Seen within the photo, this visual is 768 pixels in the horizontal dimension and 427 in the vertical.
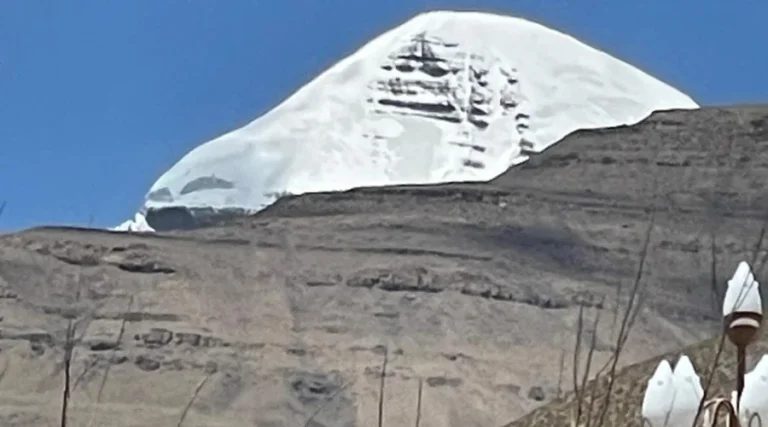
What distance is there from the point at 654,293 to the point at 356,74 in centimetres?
7906

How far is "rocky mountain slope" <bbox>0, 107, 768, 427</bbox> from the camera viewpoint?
5909 cm

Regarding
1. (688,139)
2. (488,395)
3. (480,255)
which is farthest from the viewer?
(688,139)

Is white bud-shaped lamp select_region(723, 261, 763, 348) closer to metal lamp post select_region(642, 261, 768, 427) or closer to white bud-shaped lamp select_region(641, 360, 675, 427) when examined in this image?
metal lamp post select_region(642, 261, 768, 427)

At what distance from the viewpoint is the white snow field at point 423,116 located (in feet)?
Answer: 421

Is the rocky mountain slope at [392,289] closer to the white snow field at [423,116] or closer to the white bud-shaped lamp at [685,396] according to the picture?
the white snow field at [423,116]

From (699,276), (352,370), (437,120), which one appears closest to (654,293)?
(699,276)

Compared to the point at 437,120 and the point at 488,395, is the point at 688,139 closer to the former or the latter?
the point at 488,395

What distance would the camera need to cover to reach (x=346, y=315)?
6650 cm

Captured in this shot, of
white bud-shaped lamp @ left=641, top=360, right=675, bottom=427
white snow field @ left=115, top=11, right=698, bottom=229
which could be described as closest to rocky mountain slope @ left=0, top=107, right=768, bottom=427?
white snow field @ left=115, top=11, right=698, bottom=229

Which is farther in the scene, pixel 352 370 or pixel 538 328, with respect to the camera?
pixel 538 328

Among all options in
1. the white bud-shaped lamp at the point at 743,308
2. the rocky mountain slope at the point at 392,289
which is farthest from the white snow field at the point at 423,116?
the white bud-shaped lamp at the point at 743,308

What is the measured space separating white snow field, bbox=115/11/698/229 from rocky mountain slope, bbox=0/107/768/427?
4509 cm

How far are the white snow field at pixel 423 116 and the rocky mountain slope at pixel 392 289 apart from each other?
1775 inches

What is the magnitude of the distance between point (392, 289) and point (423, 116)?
7044cm
